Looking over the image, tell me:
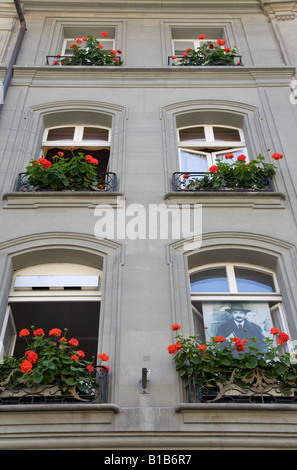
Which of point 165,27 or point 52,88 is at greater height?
point 165,27

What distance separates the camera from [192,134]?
1155 cm

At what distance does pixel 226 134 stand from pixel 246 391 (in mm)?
6281

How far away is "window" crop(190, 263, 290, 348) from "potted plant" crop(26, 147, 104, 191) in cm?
245

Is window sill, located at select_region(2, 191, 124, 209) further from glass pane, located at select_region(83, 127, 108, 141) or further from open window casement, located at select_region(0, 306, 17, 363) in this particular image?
glass pane, located at select_region(83, 127, 108, 141)

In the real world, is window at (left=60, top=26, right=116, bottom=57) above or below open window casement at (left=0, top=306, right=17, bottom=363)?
above

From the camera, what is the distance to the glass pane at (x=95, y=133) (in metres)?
11.6

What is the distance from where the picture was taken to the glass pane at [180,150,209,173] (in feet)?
34.1

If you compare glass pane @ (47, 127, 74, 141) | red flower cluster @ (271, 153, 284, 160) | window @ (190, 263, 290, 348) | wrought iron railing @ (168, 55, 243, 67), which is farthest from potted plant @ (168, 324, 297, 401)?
wrought iron railing @ (168, 55, 243, 67)

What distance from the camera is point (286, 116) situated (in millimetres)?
10883
